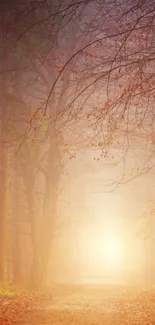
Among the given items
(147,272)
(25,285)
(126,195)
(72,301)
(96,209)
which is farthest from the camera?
(96,209)

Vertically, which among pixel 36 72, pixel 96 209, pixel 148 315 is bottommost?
pixel 148 315

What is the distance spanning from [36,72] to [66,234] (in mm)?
16733

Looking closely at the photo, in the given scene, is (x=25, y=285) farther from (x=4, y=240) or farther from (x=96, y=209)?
(x=96, y=209)

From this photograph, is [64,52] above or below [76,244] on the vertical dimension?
above

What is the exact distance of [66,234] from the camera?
33.5 metres

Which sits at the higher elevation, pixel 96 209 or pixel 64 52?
pixel 64 52

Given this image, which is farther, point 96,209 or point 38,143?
point 96,209

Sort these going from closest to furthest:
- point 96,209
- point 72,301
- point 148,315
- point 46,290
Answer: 1. point 148,315
2. point 72,301
3. point 46,290
4. point 96,209

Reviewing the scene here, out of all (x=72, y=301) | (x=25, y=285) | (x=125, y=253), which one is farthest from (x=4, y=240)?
(x=125, y=253)

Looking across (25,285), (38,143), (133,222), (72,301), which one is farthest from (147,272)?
(72,301)

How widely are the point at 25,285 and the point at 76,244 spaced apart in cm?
1901

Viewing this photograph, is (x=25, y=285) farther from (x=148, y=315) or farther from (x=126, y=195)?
A: (x=126, y=195)

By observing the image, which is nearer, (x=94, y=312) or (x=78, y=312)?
(x=78, y=312)

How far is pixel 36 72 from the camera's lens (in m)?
19.5
